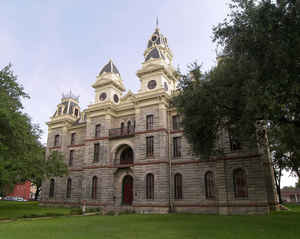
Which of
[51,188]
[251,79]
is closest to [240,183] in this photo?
[251,79]

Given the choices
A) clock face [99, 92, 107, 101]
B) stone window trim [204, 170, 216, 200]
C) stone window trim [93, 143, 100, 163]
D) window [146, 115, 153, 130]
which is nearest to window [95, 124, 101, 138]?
stone window trim [93, 143, 100, 163]

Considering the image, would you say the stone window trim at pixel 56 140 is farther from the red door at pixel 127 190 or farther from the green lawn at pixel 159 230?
the green lawn at pixel 159 230

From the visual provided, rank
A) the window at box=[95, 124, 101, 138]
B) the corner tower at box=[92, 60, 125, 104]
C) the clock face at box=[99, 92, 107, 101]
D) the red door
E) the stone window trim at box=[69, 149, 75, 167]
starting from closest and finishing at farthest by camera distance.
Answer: the red door → the window at box=[95, 124, 101, 138] → the corner tower at box=[92, 60, 125, 104] → the clock face at box=[99, 92, 107, 101] → the stone window trim at box=[69, 149, 75, 167]

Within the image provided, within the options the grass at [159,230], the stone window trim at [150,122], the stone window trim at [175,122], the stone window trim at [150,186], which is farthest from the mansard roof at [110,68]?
the grass at [159,230]

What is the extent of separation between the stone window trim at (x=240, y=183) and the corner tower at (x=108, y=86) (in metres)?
19.8

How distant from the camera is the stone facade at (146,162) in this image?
25.7 m

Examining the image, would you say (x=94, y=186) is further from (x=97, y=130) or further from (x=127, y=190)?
(x=97, y=130)

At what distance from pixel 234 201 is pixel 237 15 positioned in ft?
57.9

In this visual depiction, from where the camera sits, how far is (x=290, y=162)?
2761 centimetres

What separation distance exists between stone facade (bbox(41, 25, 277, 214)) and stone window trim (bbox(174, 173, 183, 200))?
7cm

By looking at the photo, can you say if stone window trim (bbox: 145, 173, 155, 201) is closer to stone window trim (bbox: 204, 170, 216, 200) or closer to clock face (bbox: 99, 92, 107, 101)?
stone window trim (bbox: 204, 170, 216, 200)

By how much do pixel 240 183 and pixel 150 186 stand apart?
1010 centimetres

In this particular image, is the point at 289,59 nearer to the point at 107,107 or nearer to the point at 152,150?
the point at 152,150

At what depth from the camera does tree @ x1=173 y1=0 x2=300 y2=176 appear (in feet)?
44.3
